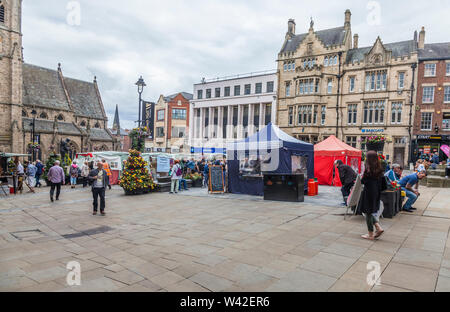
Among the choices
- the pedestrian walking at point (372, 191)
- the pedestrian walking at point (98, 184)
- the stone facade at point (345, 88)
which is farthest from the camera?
the stone facade at point (345, 88)

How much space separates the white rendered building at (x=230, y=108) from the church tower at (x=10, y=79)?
24417 mm

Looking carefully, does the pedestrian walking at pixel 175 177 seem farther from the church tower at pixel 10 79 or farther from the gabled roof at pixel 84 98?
the gabled roof at pixel 84 98

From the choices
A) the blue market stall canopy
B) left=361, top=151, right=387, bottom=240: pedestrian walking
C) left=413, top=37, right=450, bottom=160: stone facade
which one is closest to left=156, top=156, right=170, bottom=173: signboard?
the blue market stall canopy

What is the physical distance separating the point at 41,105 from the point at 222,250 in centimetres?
4654

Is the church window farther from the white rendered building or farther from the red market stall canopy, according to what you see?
the red market stall canopy

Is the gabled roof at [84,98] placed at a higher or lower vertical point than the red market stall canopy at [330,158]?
higher

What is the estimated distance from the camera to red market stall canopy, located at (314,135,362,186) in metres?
16.8

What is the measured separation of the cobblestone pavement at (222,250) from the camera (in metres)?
3.82

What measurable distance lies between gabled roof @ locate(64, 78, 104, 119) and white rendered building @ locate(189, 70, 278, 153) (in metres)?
18.3

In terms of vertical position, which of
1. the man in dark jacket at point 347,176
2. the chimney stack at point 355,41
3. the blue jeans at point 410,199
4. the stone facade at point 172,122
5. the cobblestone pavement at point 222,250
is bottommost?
the cobblestone pavement at point 222,250

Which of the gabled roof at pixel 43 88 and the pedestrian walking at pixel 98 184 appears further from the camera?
the gabled roof at pixel 43 88

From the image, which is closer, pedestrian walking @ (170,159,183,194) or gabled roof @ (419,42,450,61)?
pedestrian walking @ (170,159,183,194)

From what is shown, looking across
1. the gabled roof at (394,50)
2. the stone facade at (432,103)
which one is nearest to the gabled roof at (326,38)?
the gabled roof at (394,50)
